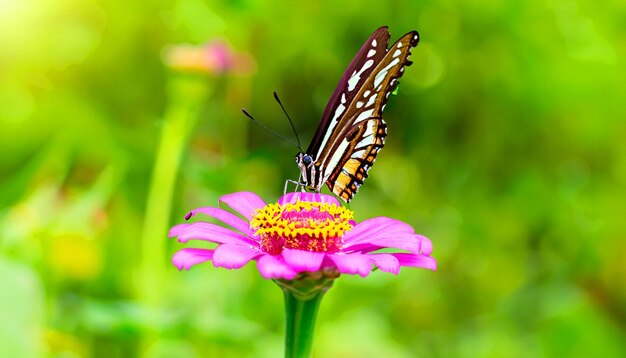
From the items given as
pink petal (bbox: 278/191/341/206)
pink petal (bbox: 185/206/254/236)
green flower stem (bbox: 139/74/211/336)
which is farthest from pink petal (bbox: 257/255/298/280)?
green flower stem (bbox: 139/74/211/336)

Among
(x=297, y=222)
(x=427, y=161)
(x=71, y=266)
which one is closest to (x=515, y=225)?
(x=427, y=161)

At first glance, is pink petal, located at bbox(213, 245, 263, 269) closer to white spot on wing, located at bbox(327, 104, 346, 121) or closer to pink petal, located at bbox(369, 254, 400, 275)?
pink petal, located at bbox(369, 254, 400, 275)

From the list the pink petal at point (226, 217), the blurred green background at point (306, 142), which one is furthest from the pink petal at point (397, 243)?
the blurred green background at point (306, 142)

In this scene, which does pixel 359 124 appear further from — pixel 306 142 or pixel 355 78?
pixel 306 142

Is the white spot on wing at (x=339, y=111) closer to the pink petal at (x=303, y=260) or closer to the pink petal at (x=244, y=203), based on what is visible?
the pink petal at (x=244, y=203)

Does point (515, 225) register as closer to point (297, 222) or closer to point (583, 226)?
point (583, 226)

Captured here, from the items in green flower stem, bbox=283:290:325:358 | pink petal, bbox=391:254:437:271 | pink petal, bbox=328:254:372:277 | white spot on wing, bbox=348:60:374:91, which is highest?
white spot on wing, bbox=348:60:374:91
